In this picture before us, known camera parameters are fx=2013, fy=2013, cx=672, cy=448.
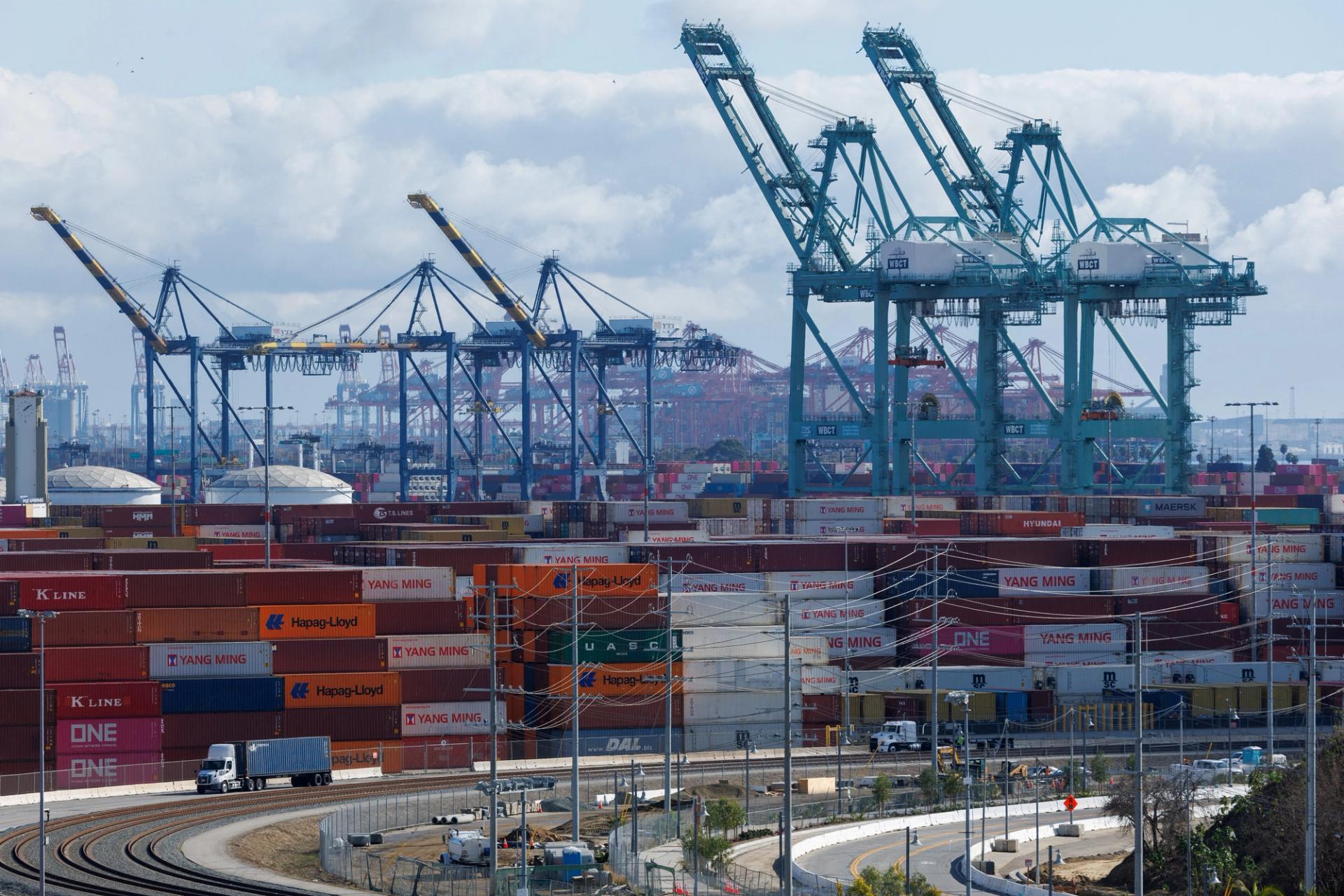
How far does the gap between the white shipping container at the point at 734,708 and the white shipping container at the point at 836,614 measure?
5.54 metres

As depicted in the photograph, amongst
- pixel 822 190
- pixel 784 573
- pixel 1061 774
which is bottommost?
pixel 1061 774

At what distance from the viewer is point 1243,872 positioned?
37219 mm

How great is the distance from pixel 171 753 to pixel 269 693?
9.32 ft

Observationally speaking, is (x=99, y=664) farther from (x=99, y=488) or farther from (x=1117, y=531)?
(x=99, y=488)

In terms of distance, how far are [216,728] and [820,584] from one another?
21.4 m

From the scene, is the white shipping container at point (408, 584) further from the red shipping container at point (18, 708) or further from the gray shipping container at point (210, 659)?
the red shipping container at point (18, 708)

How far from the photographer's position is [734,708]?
2222 inches

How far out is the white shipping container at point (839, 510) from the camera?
93.6m

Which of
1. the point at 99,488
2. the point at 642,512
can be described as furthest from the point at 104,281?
the point at 642,512

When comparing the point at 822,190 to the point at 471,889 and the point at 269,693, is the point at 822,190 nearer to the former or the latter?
the point at 269,693

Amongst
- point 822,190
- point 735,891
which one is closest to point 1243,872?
point 735,891

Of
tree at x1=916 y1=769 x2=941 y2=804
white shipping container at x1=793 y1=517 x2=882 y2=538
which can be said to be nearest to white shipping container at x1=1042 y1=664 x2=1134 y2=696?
tree at x1=916 y1=769 x2=941 y2=804

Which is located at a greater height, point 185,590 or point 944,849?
point 185,590

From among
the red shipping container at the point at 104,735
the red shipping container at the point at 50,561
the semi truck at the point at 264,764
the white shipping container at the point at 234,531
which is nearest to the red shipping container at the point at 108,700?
the red shipping container at the point at 104,735
